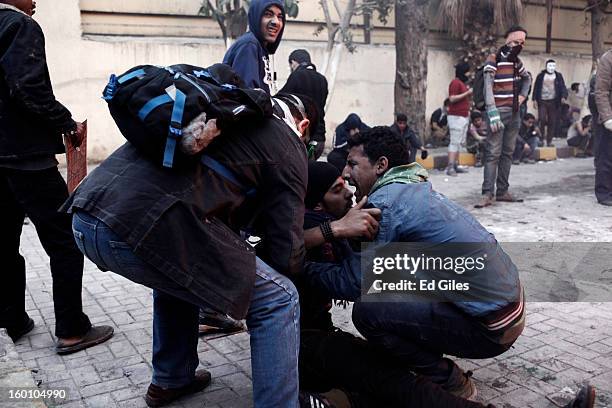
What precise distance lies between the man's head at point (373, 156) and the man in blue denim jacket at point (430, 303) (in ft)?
0.26

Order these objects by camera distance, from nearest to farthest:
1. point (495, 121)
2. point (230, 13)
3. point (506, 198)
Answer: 1. point (495, 121)
2. point (506, 198)
3. point (230, 13)

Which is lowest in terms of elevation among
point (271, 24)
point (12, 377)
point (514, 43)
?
point (12, 377)

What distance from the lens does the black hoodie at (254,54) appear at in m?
3.98

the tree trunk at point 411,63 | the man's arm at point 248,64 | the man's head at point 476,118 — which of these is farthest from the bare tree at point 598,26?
the man's arm at point 248,64

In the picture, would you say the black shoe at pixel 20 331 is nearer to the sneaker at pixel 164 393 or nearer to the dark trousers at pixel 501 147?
the sneaker at pixel 164 393

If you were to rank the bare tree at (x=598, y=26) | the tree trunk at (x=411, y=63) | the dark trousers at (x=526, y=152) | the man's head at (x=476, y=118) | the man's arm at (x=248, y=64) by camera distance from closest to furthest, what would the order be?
the man's arm at (x=248, y=64) < the tree trunk at (x=411, y=63) < the man's head at (x=476, y=118) < the dark trousers at (x=526, y=152) < the bare tree at (x=598, y=26)

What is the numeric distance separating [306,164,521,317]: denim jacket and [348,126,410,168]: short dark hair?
18 cm

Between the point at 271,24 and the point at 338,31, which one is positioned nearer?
the point at 271,24

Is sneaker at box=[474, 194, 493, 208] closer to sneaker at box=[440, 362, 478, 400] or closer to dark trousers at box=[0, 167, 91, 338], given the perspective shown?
sneaker at box=[440, 362, 478, 400]

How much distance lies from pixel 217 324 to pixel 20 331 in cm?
113

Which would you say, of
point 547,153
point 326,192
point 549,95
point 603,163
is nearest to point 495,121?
point 603,163

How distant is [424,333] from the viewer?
274cm

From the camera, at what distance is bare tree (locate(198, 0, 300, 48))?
1025cm

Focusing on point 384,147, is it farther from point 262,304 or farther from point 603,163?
point 603,163
